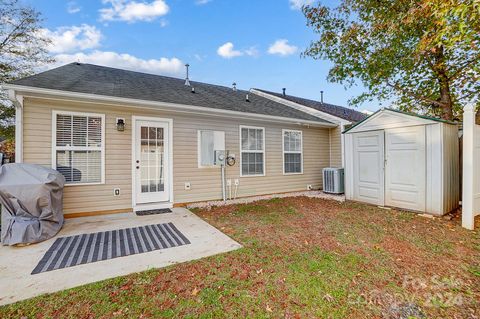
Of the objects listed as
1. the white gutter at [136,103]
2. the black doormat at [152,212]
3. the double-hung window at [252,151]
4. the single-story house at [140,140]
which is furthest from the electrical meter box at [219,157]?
the black doormat at [152,212]

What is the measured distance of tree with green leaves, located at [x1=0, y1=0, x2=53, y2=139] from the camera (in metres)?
9.26

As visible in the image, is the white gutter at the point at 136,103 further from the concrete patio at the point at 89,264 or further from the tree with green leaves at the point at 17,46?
the tree with green leaves at the point at 17,46

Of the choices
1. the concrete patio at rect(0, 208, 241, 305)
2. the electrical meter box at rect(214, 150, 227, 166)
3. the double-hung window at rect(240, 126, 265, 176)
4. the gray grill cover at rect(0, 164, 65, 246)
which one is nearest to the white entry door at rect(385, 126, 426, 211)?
the double-hung window at rect(240, 126, 265, 176)

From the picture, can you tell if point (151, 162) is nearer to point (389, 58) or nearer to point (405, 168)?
point (405, 168)

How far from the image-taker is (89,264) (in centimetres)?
267

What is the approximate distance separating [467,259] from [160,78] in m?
8.72

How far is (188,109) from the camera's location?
553 centimetres

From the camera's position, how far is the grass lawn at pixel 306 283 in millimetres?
1850

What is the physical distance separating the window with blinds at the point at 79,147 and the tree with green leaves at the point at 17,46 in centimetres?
799

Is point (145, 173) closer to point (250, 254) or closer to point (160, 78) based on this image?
point (250, 254)

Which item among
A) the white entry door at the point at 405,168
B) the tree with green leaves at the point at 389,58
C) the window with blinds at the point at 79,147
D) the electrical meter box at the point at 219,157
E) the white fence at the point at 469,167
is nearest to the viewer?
the white fence at the point at 469,167

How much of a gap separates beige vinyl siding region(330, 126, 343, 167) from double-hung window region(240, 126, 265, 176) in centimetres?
309

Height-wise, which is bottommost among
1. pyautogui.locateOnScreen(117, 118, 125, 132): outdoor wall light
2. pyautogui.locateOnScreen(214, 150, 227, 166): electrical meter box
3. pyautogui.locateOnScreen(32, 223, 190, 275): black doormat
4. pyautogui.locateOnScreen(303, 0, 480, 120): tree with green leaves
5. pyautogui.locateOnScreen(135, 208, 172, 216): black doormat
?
pyautogui.locateOnScreen(32, 223, 190, 275): black doormat

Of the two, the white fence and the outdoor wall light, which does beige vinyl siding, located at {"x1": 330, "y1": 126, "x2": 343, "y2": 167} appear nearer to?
the white fence
